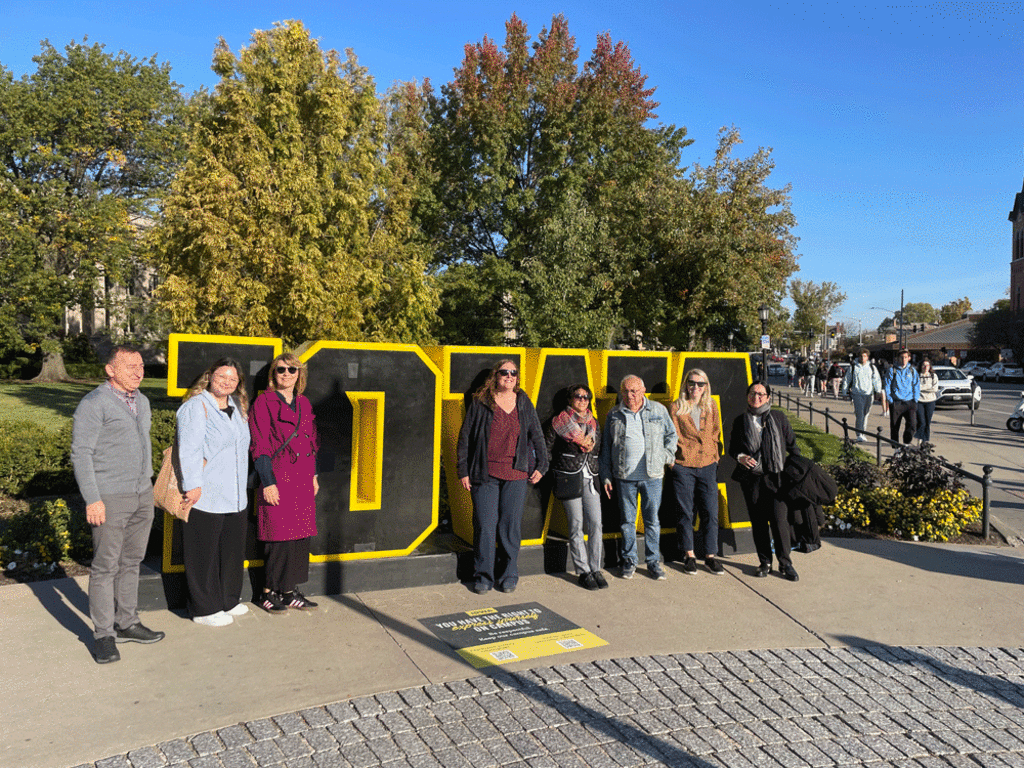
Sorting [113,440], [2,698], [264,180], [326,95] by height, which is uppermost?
[326,95]

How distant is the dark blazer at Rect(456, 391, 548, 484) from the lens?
18.8 feet

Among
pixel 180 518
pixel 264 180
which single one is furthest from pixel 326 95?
pixel 180 518

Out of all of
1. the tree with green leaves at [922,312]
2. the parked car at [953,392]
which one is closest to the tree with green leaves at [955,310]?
the tree with green leaves at [922,312]

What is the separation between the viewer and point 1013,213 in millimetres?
83500

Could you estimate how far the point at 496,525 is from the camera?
5.80m

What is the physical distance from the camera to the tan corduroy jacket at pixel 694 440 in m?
6.39

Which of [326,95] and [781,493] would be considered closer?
[781,493]

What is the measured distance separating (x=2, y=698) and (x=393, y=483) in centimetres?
275

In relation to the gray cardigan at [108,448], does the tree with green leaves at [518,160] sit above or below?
above

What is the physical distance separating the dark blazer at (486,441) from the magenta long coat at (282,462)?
1147mm

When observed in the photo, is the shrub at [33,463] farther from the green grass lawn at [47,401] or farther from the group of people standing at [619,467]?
the green grass lawn at [47,401]

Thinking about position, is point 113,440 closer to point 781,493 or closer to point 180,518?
point 180,518

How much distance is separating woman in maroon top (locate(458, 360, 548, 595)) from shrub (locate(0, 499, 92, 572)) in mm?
3350

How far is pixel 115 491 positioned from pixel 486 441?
246cm
